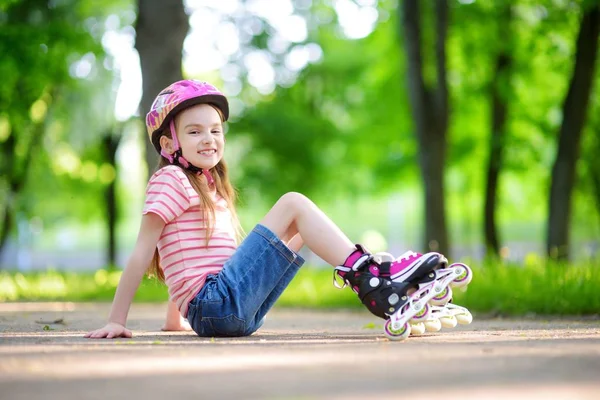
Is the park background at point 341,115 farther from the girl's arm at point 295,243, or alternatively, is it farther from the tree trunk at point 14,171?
the girl's arm at point 295,243

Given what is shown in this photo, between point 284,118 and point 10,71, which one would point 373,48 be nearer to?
point 284,118

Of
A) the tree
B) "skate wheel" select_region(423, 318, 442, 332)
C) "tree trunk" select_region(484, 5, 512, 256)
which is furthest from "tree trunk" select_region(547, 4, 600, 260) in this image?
"skate wheel" select_region(423, 318, 442, 332)

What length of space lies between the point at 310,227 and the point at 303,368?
155 centimetres

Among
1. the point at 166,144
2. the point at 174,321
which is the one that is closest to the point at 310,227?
the point at 166,144

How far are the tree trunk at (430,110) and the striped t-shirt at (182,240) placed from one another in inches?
251

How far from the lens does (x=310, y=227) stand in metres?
4.34

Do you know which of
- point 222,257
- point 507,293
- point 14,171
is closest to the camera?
point 222,257

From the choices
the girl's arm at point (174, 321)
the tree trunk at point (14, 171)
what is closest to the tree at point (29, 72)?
the tree trunk at point (14, 171)

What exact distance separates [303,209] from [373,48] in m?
16.6

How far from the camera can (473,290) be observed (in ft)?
23.9

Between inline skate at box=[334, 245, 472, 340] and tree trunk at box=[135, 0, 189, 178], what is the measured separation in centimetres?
537

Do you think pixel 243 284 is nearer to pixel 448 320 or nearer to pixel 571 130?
pixel 448 320

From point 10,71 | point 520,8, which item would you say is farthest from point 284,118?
point 10,71

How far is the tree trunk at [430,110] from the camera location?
10.7 metres
